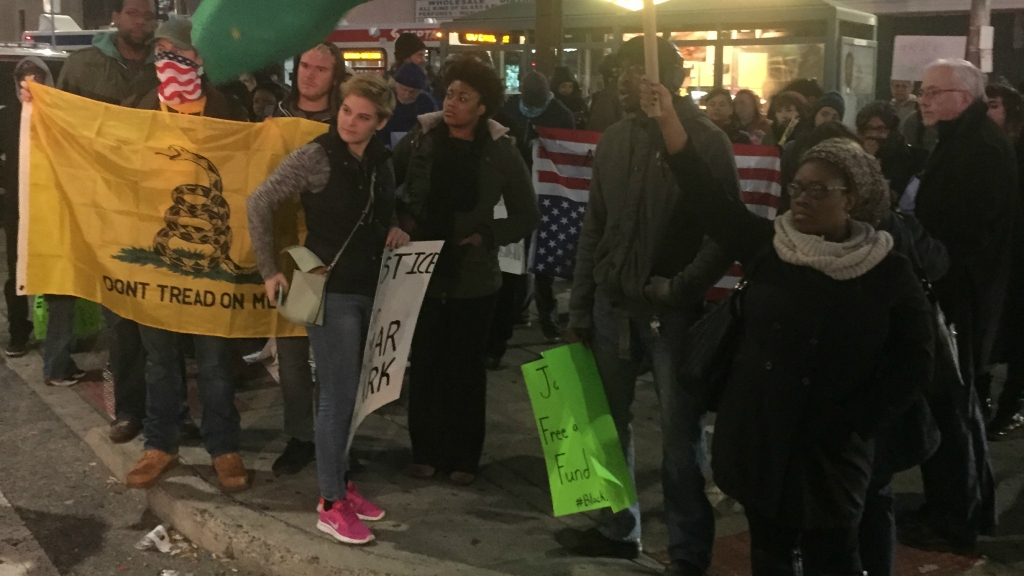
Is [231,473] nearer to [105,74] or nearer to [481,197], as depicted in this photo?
[481,197]

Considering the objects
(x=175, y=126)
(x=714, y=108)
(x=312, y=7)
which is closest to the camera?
(x=312, y=7)

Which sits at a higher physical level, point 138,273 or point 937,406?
point 138,273

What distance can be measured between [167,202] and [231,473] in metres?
1.34

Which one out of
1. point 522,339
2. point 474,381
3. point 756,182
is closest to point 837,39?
point 522,339

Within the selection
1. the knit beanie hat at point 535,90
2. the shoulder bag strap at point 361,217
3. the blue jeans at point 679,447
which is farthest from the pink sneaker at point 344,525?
the knit beanie hat at point 535,90

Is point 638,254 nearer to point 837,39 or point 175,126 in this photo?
point 175,126

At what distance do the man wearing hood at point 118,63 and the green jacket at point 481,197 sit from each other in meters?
1.68

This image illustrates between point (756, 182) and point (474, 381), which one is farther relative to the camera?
point (756, 182)

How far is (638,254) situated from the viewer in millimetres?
4180

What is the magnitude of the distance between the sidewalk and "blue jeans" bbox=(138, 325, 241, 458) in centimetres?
21

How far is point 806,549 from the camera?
3.38 m

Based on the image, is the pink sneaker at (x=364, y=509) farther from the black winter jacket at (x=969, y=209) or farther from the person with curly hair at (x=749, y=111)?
the person with curly hair at (x=749, y=111)

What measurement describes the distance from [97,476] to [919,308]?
14.1 feet

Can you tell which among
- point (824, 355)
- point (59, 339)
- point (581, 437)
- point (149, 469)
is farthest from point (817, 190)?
point (59, 339)
